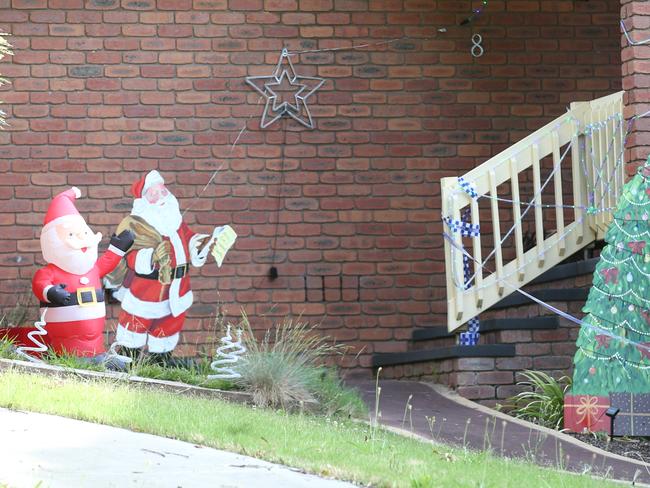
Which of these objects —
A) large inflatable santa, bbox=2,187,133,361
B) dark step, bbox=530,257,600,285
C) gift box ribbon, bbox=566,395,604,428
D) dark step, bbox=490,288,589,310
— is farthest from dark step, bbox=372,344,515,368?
large inflatable santa, bbox=2,187,133,361

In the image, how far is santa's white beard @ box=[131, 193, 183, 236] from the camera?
32.3 feet

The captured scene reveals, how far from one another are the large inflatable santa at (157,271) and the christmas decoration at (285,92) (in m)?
1.95

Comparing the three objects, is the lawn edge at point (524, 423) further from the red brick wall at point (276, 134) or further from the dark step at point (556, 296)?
the red brick wall at point (276, 134)

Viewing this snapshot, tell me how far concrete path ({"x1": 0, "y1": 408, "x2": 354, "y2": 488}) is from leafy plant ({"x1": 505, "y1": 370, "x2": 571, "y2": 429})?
11.8 feet

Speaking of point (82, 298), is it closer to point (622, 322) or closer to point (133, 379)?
point (133, 379)

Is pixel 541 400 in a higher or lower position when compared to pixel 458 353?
lower

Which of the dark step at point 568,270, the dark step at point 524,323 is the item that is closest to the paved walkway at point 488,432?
the dark step at point 524,323

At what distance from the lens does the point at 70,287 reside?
8953mm

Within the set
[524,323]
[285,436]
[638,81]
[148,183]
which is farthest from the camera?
[524,323]

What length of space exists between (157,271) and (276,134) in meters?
2.18

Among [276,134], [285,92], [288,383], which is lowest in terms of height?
[288,383]

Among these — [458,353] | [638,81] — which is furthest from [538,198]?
[458,353]

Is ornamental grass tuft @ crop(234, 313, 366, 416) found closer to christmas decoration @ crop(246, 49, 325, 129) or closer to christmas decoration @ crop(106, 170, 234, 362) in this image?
christmas decoration @ crop(106, 170, 234, 362)

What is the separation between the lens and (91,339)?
8.91m
